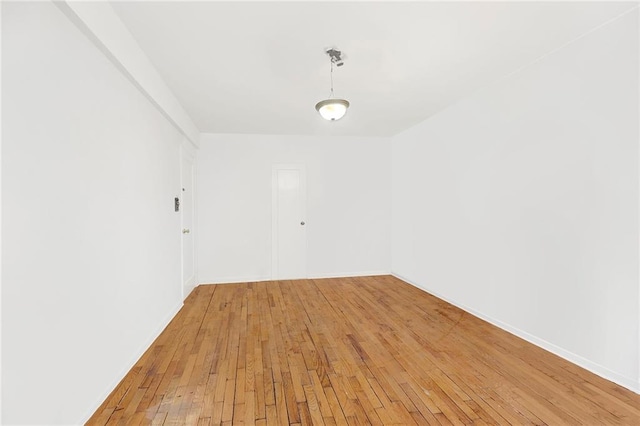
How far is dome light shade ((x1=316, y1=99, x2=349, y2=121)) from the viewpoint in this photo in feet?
9.87

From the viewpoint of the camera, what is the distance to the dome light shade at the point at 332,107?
3008mm

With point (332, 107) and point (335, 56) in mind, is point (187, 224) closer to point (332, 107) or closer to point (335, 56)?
point (332, 107)

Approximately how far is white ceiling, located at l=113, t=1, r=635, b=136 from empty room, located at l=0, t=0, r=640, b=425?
2 cm

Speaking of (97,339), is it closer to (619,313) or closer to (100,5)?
(100,5)

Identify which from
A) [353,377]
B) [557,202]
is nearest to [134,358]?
[353,377]

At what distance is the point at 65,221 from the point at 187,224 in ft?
10.0

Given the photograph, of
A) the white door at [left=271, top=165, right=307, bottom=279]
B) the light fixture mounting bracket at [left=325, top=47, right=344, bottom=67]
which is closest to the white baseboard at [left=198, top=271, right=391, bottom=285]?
the white door at [left=271, top=165, right=307, bottom=279]

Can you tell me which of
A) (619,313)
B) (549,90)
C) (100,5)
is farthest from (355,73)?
(619,313)

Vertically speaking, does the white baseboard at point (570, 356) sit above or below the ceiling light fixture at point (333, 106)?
below

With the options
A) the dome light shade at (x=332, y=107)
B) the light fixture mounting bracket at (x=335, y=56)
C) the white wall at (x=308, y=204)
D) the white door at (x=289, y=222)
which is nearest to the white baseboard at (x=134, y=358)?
the white wall at (x=308, y=204)

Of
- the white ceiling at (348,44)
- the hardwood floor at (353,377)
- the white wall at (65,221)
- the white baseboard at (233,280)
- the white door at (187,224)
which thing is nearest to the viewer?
the white wall at (65,221)

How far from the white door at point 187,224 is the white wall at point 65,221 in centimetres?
166

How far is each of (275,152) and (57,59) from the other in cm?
421

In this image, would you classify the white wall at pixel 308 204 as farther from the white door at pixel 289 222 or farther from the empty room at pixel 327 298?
the empty room at pixel 327 298
